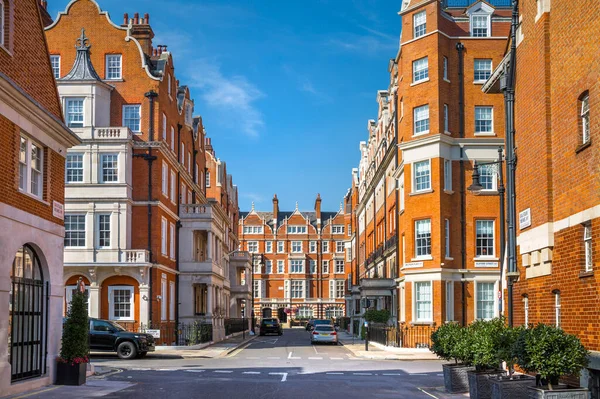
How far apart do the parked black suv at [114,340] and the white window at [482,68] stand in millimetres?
21520

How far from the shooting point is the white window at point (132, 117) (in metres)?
44.0

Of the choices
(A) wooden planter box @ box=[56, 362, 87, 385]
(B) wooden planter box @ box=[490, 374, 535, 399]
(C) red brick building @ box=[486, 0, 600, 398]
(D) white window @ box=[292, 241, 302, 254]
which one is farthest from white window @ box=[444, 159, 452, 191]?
(D) white window @ box=[292, 241, 302, 254]

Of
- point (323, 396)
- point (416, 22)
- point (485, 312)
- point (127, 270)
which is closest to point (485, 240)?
point (485, 312)

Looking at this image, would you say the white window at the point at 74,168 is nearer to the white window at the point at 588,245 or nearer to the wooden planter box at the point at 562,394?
the white window at the point at 588,245

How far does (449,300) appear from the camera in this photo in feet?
129

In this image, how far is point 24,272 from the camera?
18594mm

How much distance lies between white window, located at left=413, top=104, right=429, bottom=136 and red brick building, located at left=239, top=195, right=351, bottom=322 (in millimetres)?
71506

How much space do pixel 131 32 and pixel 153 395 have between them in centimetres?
3375

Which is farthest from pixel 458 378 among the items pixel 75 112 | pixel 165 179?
pixel 75 112

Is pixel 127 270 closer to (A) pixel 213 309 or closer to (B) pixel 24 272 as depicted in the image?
(A) pixel 213 309

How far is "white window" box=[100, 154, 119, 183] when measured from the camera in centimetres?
4200

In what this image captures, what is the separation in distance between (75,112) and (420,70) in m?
18.5

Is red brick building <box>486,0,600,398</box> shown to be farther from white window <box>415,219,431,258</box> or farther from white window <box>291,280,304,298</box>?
white window <box>291,280,304,298</box>

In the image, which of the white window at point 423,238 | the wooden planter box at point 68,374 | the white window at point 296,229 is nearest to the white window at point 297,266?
the white window at point 296,229
